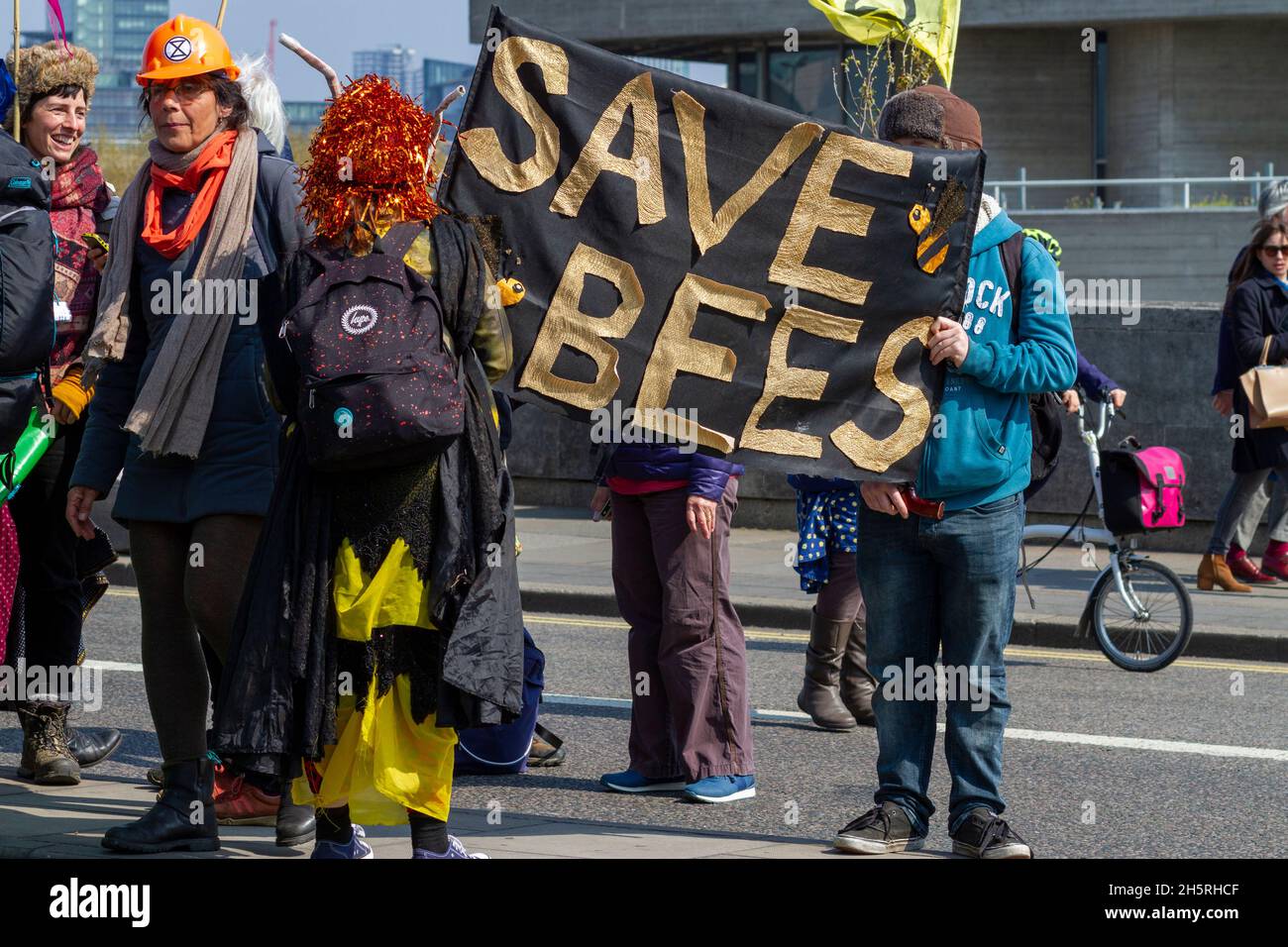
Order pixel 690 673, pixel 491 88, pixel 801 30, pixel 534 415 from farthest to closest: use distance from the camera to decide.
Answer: pixel 801 30
pixel 534 415
pixel 690 673
pixel 491 88

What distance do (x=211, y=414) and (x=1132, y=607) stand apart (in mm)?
5486

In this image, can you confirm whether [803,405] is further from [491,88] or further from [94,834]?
[94,834]

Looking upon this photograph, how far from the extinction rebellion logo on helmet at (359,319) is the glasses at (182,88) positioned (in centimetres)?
118

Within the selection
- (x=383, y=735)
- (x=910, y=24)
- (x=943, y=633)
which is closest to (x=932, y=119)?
(x=943, y=633)

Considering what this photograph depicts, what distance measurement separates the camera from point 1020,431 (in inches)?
204

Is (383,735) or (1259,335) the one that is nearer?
(383,735)

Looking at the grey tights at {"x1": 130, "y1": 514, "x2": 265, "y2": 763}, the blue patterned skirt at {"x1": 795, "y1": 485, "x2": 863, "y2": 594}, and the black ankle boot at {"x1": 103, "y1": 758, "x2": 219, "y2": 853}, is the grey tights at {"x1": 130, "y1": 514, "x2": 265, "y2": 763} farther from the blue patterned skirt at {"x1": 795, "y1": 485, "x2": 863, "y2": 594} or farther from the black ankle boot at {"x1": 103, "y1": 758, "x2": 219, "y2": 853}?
the blue patterned skirt at {"x1": 795, "y1": 485, "x2": 863, "y2": 594}

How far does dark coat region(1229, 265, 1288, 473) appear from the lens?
35.9 ft

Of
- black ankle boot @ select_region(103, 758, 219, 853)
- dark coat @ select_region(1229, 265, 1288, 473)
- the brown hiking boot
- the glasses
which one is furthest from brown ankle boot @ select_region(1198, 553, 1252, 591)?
the glasses

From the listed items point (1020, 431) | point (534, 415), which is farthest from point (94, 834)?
point (534, 415)

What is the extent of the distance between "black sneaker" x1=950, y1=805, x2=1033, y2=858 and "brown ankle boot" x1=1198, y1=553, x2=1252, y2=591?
21.8ft

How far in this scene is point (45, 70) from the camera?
20.3ft

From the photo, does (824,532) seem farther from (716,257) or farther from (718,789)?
(716,257)

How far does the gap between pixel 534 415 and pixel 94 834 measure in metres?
9.70
